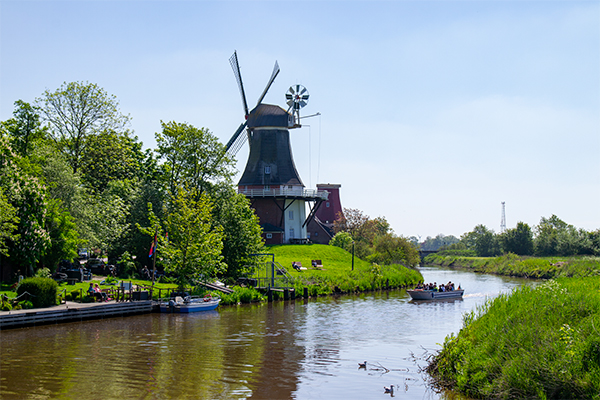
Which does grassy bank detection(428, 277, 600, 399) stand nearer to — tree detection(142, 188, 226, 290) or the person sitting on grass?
the person sitting on grass

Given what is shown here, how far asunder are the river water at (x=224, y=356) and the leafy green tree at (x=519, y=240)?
3003 inches

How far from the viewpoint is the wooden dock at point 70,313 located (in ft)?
85.6

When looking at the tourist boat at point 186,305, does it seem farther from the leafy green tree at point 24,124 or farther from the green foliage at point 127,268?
the leafy green tree at point 24,124


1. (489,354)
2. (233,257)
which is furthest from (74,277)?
(489,354)

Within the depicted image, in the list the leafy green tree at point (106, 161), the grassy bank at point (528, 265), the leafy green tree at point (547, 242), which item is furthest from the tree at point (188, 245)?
the leafy green tree at point (547, 242)

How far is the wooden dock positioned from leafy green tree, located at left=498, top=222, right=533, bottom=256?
86077mm

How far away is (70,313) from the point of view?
28.4 meters

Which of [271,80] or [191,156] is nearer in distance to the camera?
[191,156]

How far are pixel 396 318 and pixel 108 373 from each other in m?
19.7

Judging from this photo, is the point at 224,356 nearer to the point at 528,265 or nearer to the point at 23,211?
the point at 23,211

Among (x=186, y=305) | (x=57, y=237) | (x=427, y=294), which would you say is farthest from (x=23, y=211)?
(x=427, y=294)

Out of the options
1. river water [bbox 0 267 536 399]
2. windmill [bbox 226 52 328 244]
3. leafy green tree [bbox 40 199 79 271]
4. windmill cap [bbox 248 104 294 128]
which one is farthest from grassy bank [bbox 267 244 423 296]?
leafy green tree [bbox 40 199 79 271]

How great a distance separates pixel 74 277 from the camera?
3666 centimetres

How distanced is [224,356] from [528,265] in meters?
69.2
